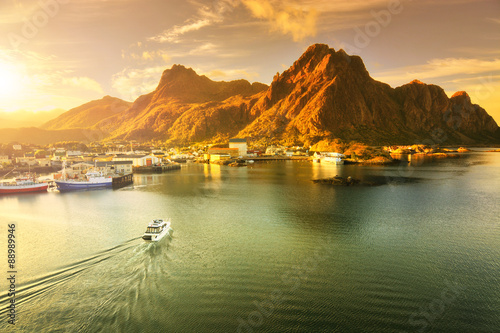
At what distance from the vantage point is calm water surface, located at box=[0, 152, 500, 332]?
45.4 feet

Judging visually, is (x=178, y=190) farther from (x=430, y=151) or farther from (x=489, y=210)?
(x=430, y=151)

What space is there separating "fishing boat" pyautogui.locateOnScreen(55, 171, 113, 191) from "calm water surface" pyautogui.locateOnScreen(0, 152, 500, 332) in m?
18.3

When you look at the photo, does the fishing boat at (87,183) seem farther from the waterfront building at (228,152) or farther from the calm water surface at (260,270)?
the waterfront building at (228,152)

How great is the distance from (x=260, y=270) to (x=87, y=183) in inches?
2141

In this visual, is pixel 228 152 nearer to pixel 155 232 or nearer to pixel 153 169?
pixel 153 169

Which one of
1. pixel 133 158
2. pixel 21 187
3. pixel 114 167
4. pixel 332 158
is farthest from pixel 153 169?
pixel 332 158

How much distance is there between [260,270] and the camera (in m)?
19.2

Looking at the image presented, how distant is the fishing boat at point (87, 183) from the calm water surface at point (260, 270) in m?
18.3

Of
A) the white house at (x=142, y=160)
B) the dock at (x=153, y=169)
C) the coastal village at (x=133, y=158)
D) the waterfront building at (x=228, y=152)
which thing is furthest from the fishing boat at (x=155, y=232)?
the waterfront building at (x=228, y=152)

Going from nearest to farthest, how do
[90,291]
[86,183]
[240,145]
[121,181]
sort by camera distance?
[90,291] → [86,183] → [121,181] → [240,145]

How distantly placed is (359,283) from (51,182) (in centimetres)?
7096

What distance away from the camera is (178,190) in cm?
5534

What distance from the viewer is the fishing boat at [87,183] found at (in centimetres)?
5569

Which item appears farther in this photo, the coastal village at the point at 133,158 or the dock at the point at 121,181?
the coastal village at the point at 133,158
